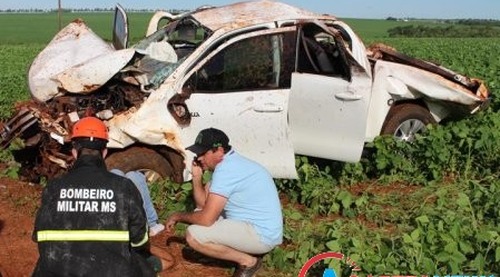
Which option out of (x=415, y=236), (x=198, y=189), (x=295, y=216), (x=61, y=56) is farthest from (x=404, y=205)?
(x=61, y=56)

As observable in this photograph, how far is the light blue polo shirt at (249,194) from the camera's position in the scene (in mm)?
4992

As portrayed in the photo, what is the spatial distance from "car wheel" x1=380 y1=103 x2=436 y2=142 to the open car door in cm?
322

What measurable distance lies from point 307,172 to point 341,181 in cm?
68

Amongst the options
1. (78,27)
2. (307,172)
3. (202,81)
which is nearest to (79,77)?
(202,81)

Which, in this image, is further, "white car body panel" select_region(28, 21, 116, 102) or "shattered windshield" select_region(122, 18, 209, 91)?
"white car body panel" select_region(28, 21, 116, 102)

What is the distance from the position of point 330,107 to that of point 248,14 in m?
1.31

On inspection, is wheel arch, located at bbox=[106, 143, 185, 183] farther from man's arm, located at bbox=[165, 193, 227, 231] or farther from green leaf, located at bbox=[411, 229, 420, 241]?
green leaf, located at bbox=[411, 229, 420, 241]

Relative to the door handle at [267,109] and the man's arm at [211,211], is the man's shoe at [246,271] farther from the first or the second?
the door handle at [267,109]

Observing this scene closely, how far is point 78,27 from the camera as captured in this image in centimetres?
841

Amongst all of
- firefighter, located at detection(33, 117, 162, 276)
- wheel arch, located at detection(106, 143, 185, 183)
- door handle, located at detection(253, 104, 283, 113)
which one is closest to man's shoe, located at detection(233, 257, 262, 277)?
firefighter, located at detection(33, 117, 162, 276)

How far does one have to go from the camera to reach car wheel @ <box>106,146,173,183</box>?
6.82 meters

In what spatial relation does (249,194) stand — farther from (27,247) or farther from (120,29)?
(120,29)

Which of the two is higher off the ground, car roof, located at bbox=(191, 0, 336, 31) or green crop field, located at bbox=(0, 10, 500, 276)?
car roof, located at bbox=(191, 0, 336, 31)

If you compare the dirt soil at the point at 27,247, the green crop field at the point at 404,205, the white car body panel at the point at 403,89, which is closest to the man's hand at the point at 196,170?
the dirt soil at the point at 27,247
